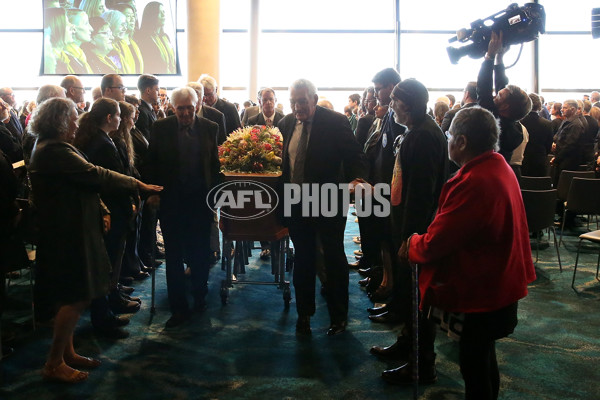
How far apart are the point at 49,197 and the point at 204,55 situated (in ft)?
29.9

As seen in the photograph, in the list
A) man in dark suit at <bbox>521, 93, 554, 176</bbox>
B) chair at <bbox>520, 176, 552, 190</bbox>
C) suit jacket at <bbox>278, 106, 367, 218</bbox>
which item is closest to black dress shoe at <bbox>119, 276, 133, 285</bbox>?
suit jacket at <bbox>278, 106, 367, 218</bbox>

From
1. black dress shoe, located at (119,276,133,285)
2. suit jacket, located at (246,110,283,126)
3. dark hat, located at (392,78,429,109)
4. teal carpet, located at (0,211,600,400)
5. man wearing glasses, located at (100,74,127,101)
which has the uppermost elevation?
man wearing glasses, located at (100,74,127,101)

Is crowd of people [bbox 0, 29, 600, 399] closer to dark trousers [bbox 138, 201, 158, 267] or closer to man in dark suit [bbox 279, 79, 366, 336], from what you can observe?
man in dark suit [bbox 279, 79, 366, 336]

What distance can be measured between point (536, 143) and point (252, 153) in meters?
4.26

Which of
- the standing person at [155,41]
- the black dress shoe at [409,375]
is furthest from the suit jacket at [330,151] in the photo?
the standing person at [155,41]

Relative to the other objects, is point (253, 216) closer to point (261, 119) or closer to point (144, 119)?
point (144, 119)

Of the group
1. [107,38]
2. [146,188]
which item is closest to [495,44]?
[146,188]

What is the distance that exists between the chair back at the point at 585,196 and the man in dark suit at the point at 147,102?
14.1ft

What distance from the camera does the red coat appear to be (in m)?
2.23

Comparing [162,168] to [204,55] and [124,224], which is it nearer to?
[124,224]

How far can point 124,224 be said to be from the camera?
420cm

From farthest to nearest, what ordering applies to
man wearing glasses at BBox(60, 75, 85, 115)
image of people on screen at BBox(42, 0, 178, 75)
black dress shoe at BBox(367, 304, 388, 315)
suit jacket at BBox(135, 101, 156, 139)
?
image of people on screen at BBox(42, 0, 178, 75), suit jacket at BBox(135, 101, 156, 139), man wearing glasses at BBox(60, 75, 85, 115), black dress shoe at BBox(367, 304, 388, 315)

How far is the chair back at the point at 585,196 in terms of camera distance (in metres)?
5.98

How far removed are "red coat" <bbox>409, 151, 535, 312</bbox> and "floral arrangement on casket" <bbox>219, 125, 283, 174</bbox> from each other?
2.22 m
